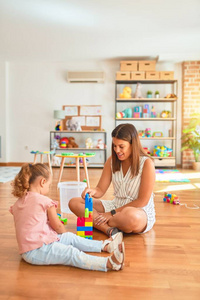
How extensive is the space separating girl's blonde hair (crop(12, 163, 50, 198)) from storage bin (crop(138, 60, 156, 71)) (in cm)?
516

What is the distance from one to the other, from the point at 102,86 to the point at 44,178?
5.37 m

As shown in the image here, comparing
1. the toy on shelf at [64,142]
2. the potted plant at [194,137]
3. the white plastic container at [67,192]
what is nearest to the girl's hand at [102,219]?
the white plastic container at [67,192]

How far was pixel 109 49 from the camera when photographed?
229 inches

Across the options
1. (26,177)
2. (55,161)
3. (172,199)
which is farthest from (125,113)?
(26,177)

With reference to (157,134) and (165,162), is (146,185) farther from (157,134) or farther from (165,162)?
(157,134)

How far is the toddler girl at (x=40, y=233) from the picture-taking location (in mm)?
1457

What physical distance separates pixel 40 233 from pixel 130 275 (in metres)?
0.49

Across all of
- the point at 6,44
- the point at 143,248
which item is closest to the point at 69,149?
the point at 6,44

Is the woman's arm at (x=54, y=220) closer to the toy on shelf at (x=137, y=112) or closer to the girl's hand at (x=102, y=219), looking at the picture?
the girl's hand at (x=102, y=219)

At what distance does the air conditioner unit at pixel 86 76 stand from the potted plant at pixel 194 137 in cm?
213

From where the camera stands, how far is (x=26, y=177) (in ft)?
5.11

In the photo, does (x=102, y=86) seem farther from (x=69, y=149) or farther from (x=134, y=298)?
(x=134, y=298)

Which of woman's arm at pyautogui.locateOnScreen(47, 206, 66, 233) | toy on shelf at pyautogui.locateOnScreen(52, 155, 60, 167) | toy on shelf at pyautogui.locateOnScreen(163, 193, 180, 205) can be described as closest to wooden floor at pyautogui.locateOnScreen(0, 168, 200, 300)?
woman's arm at pyautogui.locateOnScreen(47, 206, 66, 233)

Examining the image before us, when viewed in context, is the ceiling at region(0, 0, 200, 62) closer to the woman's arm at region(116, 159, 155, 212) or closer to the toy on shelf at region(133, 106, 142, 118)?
the toy on shelf at region(133, 106, 142, 118)
